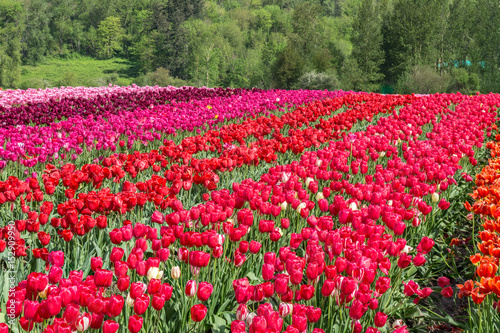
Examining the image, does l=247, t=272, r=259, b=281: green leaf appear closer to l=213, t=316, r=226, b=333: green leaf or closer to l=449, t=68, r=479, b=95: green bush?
l=213, t=316, r=226, b=333: green leaf

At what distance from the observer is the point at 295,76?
1411 inches

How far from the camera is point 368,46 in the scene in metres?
42.8

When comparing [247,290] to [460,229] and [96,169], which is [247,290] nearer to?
[96,169]

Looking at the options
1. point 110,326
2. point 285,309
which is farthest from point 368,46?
point 110,326

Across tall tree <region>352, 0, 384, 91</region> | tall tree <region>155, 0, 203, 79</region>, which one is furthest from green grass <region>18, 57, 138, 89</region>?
tall tree <region>352, 0, 384, 91</region>

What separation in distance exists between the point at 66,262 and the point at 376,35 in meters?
44.7

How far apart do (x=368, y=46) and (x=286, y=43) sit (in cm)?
3019

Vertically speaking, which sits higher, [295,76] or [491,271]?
[491,271]

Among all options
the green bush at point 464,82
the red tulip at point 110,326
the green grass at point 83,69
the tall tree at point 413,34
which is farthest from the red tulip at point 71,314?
the green grass at point 83,69

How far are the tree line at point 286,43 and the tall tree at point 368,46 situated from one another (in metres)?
0.10

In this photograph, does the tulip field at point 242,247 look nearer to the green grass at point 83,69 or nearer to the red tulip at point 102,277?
the red tulip at point 102,277

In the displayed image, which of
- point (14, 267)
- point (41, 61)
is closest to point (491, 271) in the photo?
point (14, 267)

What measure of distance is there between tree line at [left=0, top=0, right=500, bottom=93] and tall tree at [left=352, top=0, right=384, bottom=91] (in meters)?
0.10

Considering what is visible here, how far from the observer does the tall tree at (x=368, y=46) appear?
1677 inches
